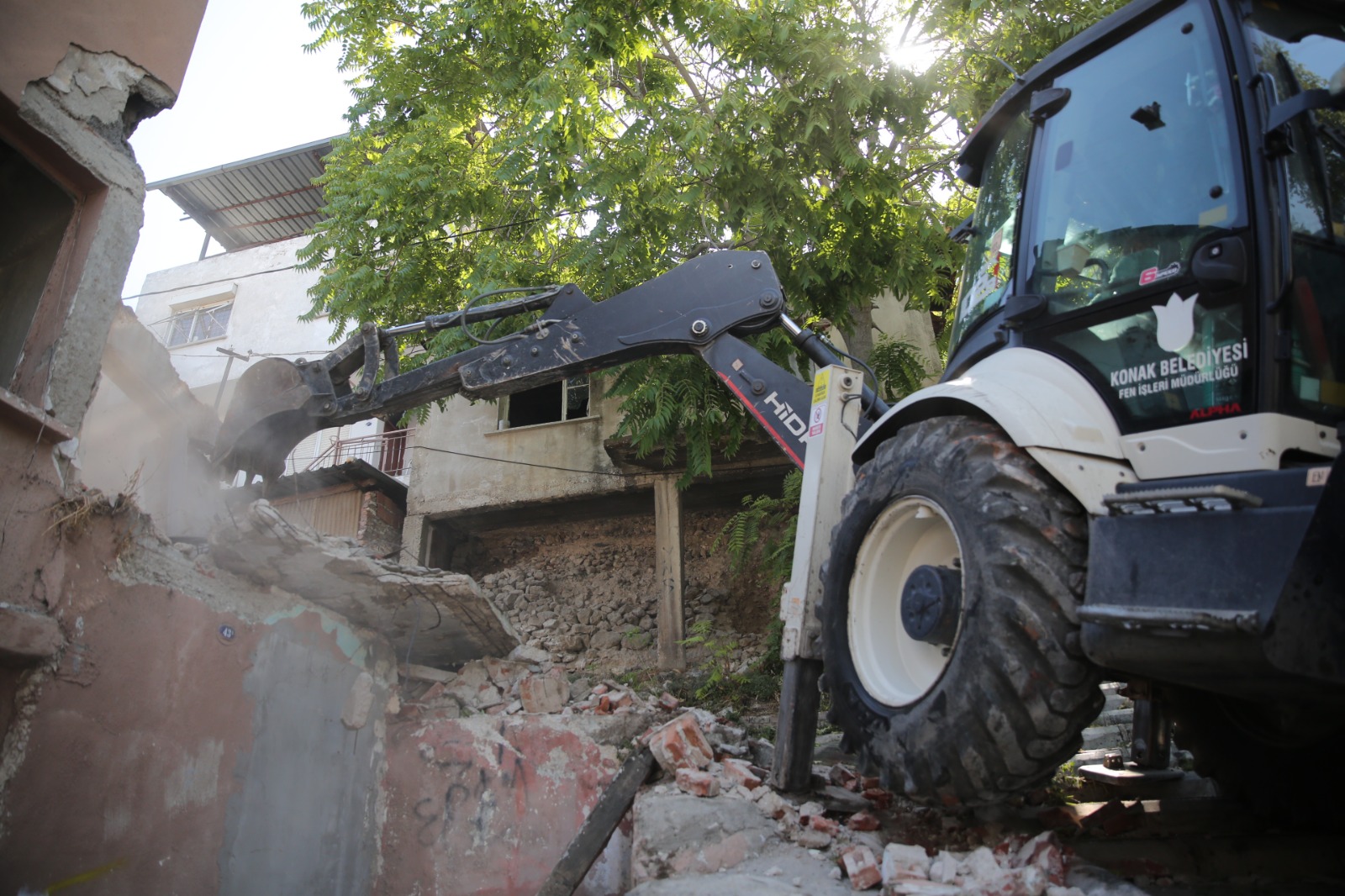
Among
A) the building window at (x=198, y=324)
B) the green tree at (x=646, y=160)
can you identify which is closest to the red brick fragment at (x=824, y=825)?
the green tree at (x=646, y=160)

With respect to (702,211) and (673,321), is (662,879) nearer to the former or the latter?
(673,321)

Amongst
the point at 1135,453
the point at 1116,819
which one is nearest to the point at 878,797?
the point at 1116,819

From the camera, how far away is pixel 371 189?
8977 mm

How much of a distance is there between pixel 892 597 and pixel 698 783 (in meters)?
1.50

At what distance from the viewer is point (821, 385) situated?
4.22 m

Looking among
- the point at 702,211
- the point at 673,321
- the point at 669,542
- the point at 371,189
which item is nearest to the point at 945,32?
the point at 702,211

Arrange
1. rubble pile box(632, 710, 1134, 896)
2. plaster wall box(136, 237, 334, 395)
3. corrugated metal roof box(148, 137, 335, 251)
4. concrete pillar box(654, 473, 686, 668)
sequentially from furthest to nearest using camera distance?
corrugated metal roof box(148, 137, 335, 251) < plaster wall box(136, 237, 334, 395) < concrete pillar box(654, 473, 686, 668) < rubble pile box(632, 710, 1134, 896)

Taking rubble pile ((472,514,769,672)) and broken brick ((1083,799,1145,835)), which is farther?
rubble pile ((472,514,769,672))

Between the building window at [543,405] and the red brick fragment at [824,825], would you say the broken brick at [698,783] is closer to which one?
the red brick fragment at [824,825]

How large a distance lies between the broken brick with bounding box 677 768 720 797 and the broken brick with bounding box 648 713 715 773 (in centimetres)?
15

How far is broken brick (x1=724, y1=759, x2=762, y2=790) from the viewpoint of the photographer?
4.14 m

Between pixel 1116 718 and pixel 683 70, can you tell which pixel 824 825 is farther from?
pixel 683 70

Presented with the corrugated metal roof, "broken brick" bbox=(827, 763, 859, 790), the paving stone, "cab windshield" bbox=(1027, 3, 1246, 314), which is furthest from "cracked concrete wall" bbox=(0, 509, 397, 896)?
the corrugated metal roof

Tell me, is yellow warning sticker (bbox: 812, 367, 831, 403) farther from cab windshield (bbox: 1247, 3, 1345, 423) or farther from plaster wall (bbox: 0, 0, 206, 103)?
plaster wall (bbox: 0, 0, 206, 103)
